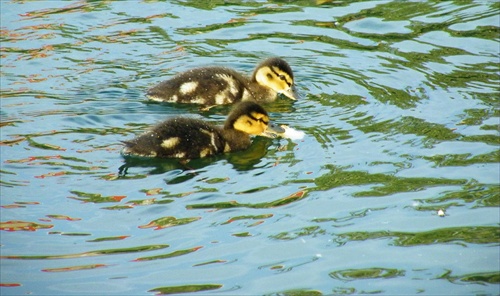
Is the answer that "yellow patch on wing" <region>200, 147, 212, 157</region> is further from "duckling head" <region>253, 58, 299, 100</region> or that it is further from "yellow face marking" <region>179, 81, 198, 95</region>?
"duckling head" <region>253, 58, 299, 100</region>

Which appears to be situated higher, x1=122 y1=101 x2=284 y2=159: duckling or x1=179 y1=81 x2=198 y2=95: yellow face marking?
x1=179 y1=81 x2=198 y2=95: yellow face marking

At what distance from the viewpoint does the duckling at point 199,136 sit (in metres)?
5.79

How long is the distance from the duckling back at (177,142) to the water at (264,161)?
77mm

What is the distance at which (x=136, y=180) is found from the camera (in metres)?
5.46

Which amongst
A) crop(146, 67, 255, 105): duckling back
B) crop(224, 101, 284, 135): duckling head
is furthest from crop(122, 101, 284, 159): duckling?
crop(146, 67, 255, 105): duckling back

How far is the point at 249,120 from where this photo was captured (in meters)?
6.12

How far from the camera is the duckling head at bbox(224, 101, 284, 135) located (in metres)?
6.12

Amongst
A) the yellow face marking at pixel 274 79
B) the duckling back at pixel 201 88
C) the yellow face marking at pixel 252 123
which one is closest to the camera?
the yellow face marking at pixel 252 123

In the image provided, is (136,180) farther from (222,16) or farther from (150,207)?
(222,16)

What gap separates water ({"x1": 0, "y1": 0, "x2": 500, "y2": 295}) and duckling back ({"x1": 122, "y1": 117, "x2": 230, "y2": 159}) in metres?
0.08

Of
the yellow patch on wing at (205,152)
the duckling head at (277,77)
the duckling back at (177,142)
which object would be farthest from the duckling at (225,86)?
the yellow patch on wing at (205,152)

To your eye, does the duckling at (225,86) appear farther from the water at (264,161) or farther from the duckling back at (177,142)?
the duckling back at (177,142)

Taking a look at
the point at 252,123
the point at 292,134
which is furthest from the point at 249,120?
the point at 292,134

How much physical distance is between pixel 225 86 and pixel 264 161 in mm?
1205
